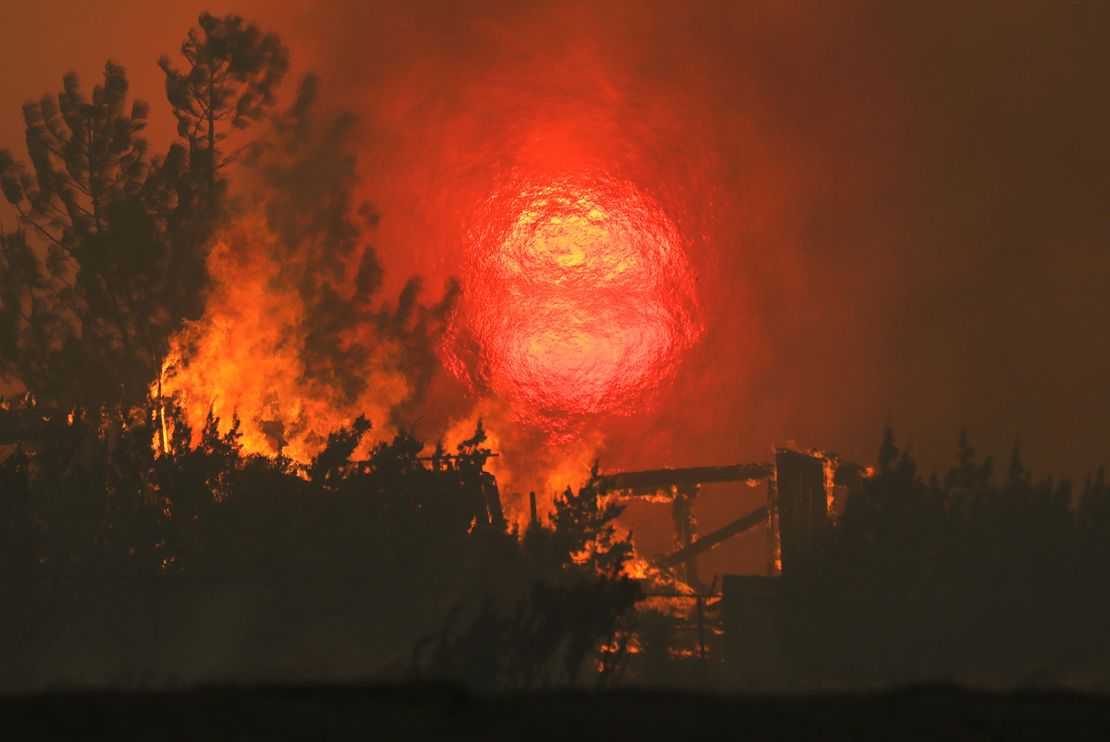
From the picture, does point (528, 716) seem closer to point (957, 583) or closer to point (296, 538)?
point (296, 538)

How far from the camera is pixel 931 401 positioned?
53.4m

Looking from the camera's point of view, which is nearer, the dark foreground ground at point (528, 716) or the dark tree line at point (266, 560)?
the dark foreground ground at point (528, 716)

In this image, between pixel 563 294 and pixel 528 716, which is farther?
pixel 563 294

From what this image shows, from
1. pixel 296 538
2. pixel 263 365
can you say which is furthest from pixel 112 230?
pixel 296 538

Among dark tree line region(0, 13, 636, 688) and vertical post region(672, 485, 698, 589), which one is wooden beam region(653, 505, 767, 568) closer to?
vertical post region(672, 485, 698, 589)

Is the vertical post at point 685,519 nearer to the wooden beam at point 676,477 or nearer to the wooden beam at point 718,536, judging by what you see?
the wooden beam at point 676,477

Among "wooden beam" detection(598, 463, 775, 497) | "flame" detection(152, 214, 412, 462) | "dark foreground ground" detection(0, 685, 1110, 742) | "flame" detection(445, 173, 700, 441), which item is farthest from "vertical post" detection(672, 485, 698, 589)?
"dark foreground ground" detection(0, 685, 1110, 742)

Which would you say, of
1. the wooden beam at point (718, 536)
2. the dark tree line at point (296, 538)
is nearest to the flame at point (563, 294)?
the wooden beam at point (718, 536)

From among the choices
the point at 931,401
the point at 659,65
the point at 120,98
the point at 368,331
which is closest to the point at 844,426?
the point at 931,401

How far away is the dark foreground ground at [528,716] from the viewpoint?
29.8ft

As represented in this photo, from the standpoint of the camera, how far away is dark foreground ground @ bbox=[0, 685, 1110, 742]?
9.09 m

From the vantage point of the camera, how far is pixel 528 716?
9672 millimetres

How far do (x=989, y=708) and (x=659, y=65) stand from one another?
43.2m

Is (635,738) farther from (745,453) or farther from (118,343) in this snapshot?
(745,453)
